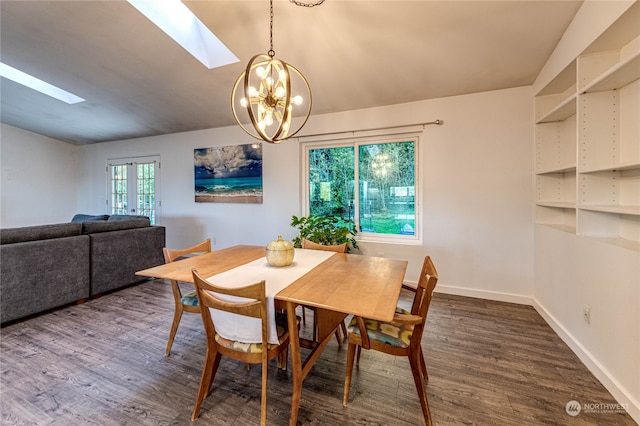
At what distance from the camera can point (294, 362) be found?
1309 millimetres

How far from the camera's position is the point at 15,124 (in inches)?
193

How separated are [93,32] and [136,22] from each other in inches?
21.0

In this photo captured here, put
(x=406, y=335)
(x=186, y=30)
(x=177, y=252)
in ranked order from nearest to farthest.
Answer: (x=406, y=335) < (x=177, y=252) < (x=186, y=30)

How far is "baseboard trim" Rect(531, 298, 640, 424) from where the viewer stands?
1.41 meters

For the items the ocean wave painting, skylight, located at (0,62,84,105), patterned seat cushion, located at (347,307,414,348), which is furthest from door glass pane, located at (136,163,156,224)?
patterned seat cushion, located at (347,307,414,348)

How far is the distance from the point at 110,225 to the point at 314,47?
3191mm

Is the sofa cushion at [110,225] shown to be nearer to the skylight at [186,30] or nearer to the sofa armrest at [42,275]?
the sofa armrest at [42,275]

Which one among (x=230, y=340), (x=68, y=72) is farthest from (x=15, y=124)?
(x=230, y=340)

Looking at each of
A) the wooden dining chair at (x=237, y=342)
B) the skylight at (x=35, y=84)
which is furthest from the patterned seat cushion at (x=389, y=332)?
the skylight at (x=35, y=84)

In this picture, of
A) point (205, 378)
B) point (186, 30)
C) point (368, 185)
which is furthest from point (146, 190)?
point (205, 378)

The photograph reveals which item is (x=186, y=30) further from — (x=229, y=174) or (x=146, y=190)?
(x=146, y=190)

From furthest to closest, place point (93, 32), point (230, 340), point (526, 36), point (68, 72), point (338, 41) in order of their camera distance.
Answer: point (68, 72) < point (93, 32) < point (338, 41) < point (526, 36) < point (230, 340)

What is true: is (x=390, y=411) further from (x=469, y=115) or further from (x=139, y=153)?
(x=139, y=153)

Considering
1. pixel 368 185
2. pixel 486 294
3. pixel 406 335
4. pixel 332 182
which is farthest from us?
pixel 332 182
